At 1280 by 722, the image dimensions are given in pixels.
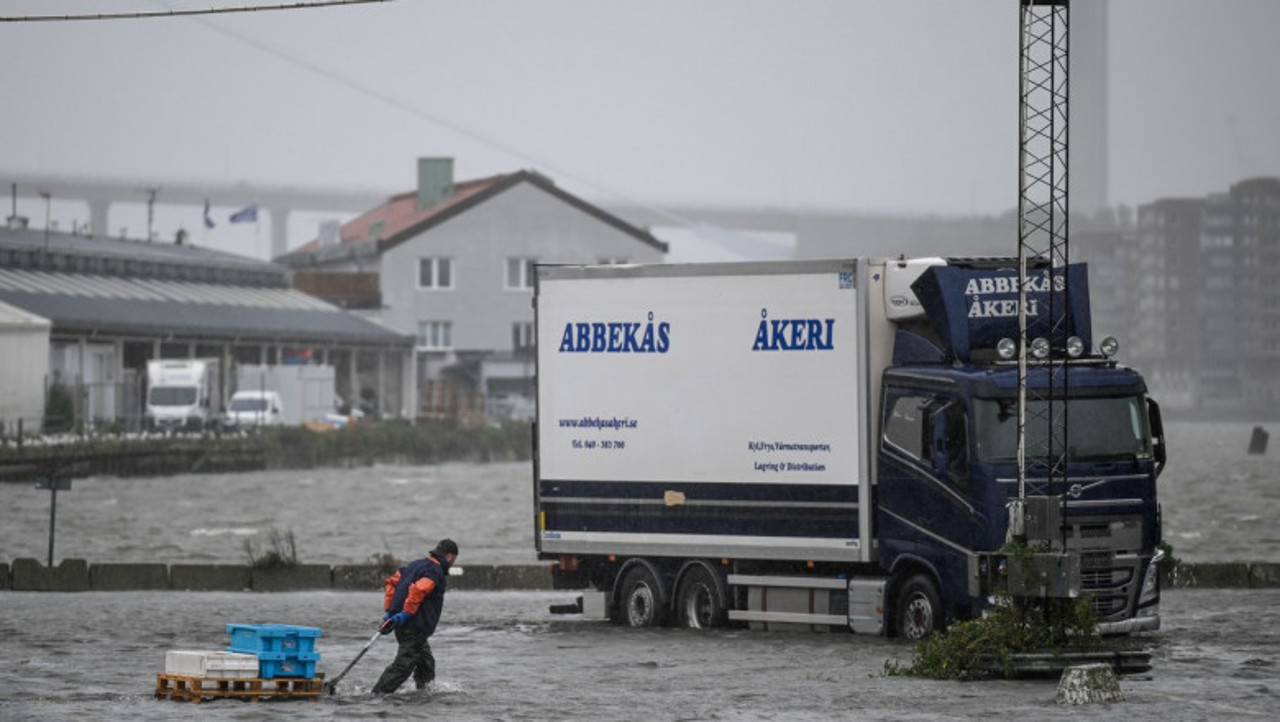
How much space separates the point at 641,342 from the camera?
28453 millimetres

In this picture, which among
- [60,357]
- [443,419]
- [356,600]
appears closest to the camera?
[356,600]

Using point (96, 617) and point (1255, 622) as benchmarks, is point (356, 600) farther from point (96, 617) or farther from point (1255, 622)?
point (1255, 622)

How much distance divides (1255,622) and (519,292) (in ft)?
294

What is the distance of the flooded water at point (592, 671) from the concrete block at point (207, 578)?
13.0 feet

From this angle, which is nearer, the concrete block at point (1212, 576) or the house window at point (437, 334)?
the concrete block at point (1212, 576)

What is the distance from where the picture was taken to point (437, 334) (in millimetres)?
116062

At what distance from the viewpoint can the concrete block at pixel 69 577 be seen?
36.8 metres

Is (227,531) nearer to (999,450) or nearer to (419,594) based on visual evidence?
(999,450)

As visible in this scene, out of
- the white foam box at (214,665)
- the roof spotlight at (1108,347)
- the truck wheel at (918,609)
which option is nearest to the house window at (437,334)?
the truck wheel at (918,609)

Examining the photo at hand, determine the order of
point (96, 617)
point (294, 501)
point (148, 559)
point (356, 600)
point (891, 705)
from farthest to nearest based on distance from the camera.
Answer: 1. point (294, 501)
2. point (148, 559)
3. point (356, 600)
4. point (96, 617)
5. point (891, 705)

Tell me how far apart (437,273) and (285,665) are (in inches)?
3803

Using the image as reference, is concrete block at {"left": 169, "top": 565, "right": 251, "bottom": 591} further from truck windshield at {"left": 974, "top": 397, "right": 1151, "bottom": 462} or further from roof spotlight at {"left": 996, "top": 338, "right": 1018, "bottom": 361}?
roof spotlight at {"left": 996, "top": 338, "right": 1018, "bottom": 361}

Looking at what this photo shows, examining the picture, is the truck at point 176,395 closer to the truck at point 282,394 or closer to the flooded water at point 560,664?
the truck at point 282,394

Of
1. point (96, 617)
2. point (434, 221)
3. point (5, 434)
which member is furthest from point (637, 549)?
point (434, 221)
